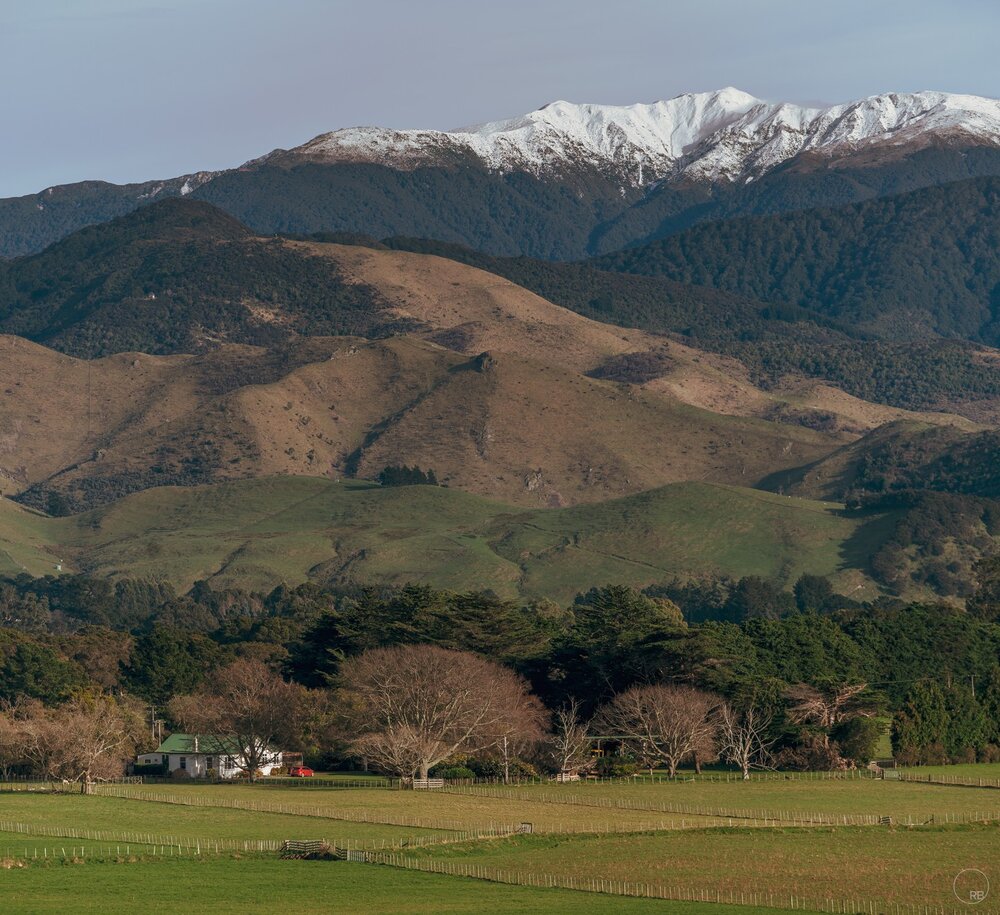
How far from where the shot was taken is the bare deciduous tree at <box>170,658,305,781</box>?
13975cm

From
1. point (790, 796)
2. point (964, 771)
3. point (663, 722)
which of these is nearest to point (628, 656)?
point (663, 722)

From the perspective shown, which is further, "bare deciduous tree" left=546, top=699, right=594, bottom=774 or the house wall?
the house wall

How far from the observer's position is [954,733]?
13975cm

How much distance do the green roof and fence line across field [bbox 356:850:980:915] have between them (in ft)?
189

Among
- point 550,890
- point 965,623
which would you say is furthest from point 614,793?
point 965,623

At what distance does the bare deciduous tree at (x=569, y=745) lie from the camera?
131 m

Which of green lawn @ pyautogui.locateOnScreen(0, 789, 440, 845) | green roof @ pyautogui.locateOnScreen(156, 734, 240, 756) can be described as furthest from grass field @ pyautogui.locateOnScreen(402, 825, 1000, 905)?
green roof @ pyautogui.locateOnScreen(156, 734, 240, 756)

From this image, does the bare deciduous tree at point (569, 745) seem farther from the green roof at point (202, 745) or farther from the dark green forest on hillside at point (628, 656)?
the green roof at point (202, 745)

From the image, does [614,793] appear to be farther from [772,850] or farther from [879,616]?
[879,616]

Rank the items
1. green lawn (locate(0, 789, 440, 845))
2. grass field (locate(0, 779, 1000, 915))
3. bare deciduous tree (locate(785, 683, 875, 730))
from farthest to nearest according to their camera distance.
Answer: bare deciduous tree (locate(785, 683, 875, 730)) → green lawn (locate(0, 789, 440, 845)) → grass field (locate(0, 779, 1000, 915))

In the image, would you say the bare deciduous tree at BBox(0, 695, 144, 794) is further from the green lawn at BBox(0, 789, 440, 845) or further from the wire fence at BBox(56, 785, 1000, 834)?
the wire fence at BBox(56, 785, 1000, 834)

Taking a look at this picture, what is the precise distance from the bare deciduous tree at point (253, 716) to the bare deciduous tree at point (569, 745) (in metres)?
18.8

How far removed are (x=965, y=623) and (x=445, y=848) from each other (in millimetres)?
95799

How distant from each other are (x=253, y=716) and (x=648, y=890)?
67017mm
